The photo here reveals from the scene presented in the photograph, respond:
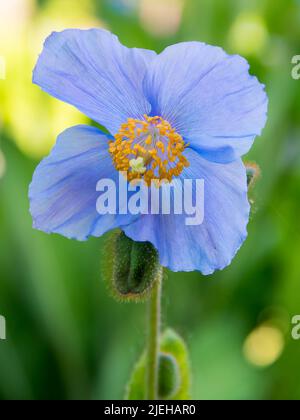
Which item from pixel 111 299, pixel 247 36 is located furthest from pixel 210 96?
pixel 247 36

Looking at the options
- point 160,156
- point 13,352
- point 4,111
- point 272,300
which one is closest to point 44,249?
point 13,352

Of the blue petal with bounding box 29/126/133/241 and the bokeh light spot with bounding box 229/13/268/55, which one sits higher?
the bokeh light spot with bounding box 229/13/268/55

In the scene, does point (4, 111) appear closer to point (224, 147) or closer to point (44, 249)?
point (44, 249)

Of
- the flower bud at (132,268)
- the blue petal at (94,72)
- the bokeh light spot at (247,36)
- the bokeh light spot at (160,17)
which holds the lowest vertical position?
the flower bud at (132,268)

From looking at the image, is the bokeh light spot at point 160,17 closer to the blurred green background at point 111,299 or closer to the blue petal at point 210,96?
the blurred green background at point 111,299

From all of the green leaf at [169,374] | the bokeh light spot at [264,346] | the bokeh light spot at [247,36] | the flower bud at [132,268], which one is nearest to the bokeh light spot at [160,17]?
the bokeh light spot at [247,36]

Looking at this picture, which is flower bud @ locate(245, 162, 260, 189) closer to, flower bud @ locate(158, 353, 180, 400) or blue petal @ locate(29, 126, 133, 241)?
blue petal @ locate(29, 126, 133, 241)

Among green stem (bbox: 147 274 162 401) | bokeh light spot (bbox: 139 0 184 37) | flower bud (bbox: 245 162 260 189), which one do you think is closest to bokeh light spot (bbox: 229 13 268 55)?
bokeh light spot (bbox: 139 0 184 37)
